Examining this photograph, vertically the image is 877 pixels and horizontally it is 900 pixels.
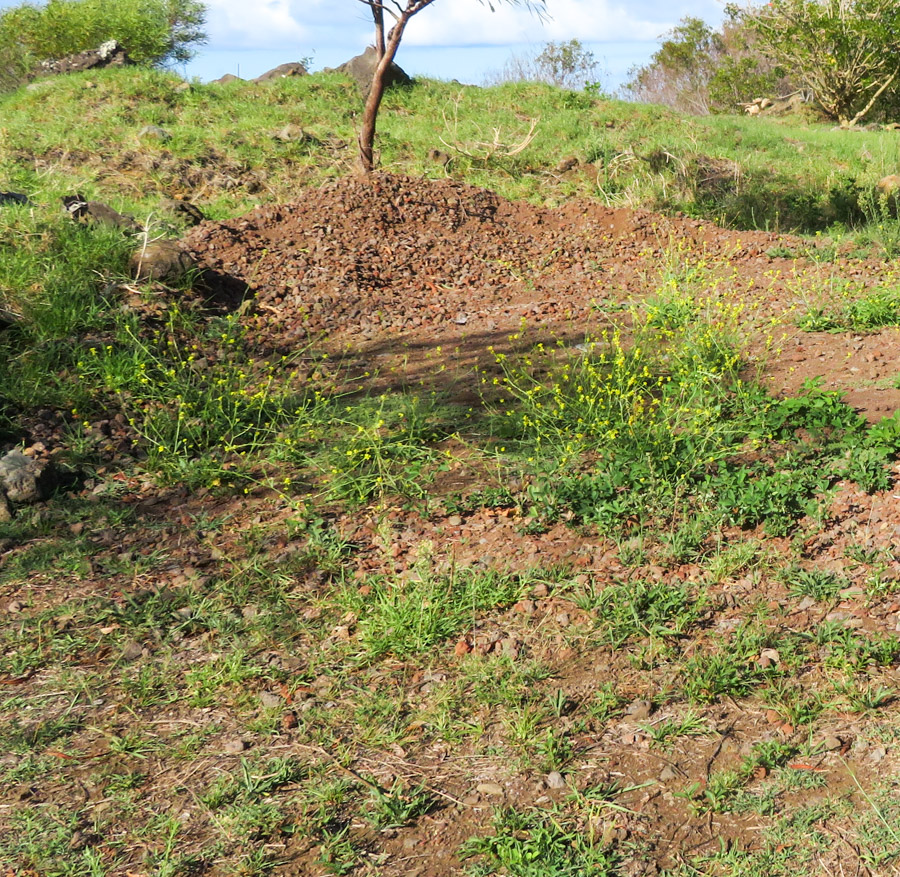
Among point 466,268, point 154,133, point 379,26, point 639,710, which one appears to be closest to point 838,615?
point 639,710

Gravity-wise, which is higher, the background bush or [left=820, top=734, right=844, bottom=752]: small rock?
the background bush

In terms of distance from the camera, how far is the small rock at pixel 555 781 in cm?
246

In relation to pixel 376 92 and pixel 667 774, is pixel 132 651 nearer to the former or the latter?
pixel 667 774

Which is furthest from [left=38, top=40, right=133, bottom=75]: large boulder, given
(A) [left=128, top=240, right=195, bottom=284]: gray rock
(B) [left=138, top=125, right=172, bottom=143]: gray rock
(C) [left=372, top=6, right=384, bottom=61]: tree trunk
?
(A) [left=128, top=240, right=195, bottom=284]: gray rock

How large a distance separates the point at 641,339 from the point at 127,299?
10.5 ft

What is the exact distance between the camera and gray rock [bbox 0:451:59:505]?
13.2 feet

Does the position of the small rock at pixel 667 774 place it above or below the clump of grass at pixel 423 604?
below

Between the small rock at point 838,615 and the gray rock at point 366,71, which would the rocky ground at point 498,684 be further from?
the gray rock at point 366,71

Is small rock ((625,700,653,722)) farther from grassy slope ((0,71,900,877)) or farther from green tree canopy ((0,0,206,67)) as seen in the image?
green tree canopy ((0,0,206,67))

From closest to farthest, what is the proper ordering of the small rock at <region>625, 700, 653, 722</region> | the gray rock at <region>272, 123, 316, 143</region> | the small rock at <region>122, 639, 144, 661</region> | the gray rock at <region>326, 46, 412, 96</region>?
the small rock at <region>625, 700, 653, 722</region> < the small rock at <region>122, 639, 144, 661</region> < the gray rock at <region>272, 123, 316, 143</region> < the gray rock at <region>326, 46, 412, 96</region>

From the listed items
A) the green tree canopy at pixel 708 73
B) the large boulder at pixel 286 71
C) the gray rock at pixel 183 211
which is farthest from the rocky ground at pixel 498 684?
the green tree canopy at pixel 708 73

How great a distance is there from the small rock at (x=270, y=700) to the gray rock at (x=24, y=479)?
5.91ft

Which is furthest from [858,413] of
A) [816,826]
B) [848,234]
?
[848,234]

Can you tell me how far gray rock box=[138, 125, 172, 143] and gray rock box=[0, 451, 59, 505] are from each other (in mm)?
7733
